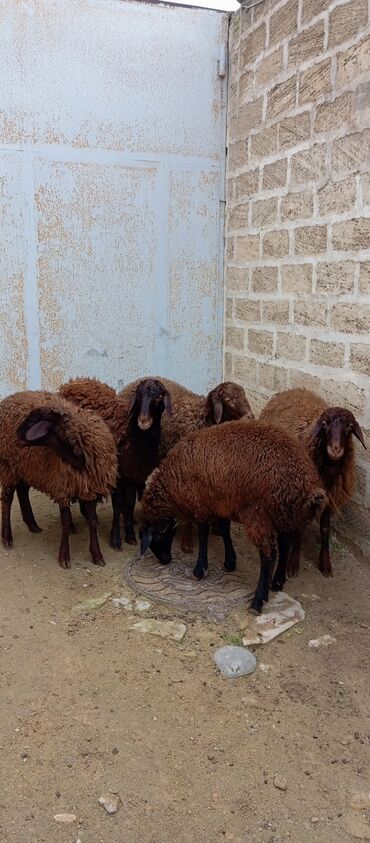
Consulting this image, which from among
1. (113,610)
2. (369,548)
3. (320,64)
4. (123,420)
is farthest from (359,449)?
(320,64)

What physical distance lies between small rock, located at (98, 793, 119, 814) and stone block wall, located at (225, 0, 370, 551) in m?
2.87

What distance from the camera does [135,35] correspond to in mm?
6375

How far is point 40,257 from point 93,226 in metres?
0.67

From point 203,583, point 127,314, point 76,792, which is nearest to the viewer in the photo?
point 76,792

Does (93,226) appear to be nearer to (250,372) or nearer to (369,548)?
(250,372)

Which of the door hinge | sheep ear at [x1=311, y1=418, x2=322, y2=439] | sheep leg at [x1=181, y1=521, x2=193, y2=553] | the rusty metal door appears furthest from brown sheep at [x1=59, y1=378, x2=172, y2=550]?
the door hinge

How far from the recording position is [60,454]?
4434mm

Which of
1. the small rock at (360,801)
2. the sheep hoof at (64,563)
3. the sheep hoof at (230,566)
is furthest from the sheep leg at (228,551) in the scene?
the small rock at (360,801)

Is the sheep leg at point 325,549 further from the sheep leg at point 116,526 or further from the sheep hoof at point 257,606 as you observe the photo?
the sheep leg at point 116,526

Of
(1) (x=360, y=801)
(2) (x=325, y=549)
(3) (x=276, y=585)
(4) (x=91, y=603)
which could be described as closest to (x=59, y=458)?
(4) (x=91, y=603)

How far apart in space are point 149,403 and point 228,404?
0.74 m

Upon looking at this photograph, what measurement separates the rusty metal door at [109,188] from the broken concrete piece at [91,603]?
10.8 ft

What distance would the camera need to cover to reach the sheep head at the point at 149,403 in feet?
15.1

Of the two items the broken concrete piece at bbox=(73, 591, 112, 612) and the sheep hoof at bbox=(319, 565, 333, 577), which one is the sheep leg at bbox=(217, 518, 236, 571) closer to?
the sheep hoof at bbox=(319, 565, 333, 577)
